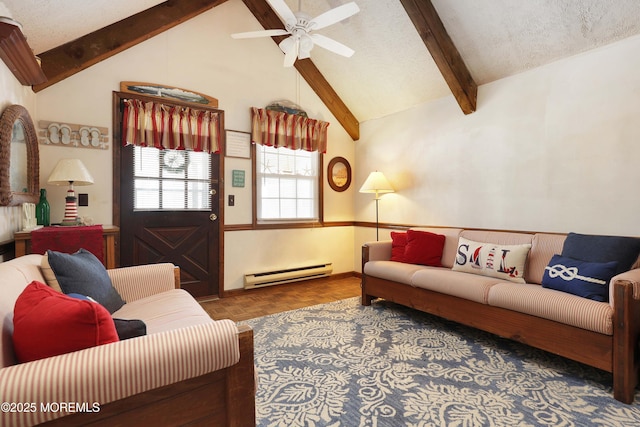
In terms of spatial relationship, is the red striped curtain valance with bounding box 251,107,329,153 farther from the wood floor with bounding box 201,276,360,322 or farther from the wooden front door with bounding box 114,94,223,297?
the wood floor with bounding box 201,276,360,322

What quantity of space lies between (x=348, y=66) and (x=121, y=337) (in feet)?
13.2

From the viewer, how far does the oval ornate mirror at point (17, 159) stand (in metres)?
1.98

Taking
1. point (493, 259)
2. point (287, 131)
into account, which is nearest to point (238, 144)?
point (287, 131)

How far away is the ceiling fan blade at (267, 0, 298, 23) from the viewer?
220cm

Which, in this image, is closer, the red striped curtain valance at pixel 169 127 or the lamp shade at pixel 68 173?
the lamp shade at pixel 68 173

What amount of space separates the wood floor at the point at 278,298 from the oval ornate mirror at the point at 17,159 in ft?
6.06

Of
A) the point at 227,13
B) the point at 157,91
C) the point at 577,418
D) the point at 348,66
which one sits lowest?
the point at 577,418

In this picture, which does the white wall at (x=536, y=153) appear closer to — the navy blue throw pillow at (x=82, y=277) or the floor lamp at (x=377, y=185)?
the floor lamp at (x=377, y=185)

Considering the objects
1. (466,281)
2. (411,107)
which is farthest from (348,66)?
(466,281)

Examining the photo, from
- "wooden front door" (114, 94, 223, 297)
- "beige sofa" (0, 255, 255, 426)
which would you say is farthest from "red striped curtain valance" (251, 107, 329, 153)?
"beige sofa" (0, 255, 255, 426)

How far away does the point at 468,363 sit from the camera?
2.21 m

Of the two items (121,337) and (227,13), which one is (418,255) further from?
(227,13)

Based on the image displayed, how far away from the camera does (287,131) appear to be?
4277 mm

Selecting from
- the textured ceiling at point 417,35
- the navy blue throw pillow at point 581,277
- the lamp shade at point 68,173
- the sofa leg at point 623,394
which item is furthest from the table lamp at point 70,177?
the sofa leg at point 623,394
